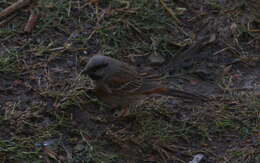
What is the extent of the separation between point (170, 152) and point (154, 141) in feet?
0.73

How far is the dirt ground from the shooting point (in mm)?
5492

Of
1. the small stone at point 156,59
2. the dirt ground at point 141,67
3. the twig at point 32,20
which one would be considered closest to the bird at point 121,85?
the dirt ground at point 141,67

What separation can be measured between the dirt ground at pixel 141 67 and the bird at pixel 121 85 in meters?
0.17

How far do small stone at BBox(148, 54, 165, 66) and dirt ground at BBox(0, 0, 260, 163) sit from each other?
1 centimetres

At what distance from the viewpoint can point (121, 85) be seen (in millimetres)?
6062

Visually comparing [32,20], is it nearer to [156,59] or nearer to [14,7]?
[14,7]

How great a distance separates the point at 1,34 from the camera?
6.69 meters

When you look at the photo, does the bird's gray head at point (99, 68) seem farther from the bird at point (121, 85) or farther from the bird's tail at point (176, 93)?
the bird's tail at point (176, 93)

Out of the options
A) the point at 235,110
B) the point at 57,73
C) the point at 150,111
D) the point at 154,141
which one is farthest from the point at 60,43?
the point at 235,110

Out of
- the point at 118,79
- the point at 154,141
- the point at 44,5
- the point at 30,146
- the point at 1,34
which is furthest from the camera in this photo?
the point at 44,5

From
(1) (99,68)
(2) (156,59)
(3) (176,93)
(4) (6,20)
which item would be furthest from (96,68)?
(4) (6,20)

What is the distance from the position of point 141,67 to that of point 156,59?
10.3 inches

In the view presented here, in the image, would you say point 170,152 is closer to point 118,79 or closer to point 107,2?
point 118,79

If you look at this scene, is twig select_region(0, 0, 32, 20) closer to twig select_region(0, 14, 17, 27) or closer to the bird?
twig select_region(0, 14, 17, 27)
